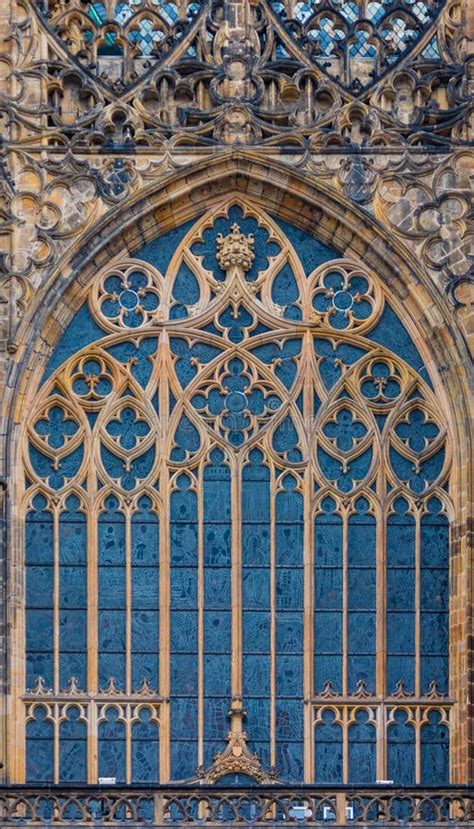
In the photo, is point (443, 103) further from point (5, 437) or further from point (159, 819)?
point (159, 819)

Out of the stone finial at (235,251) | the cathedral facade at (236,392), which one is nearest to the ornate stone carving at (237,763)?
the cathedral facade at (236,392)

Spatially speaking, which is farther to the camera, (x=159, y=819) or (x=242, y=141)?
(x=242, y=141)

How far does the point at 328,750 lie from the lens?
38.1 meters

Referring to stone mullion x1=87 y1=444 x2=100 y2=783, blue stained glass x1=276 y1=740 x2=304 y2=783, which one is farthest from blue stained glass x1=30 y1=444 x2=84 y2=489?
blue stained glass x1=276 y1=740 x2=304 y2=783

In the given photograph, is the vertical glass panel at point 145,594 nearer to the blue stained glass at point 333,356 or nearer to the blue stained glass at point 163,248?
the blue stained glass at point 333,356

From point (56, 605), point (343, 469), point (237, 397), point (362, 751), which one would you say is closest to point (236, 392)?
point (237, 397)

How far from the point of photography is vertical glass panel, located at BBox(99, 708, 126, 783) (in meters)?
38.0

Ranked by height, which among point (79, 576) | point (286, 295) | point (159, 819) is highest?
point (286, 295)

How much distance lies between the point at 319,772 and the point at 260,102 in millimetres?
6723

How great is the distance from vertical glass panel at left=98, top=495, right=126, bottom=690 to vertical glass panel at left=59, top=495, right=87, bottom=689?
0.17 meters

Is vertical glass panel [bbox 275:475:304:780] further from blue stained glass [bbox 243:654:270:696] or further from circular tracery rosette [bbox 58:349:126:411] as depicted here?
circular tracery rosette [bbox 58:349:126:411]

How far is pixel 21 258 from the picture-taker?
3869 cm

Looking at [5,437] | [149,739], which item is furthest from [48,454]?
[149,739]

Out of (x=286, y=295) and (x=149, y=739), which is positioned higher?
(x=286, y=295)
